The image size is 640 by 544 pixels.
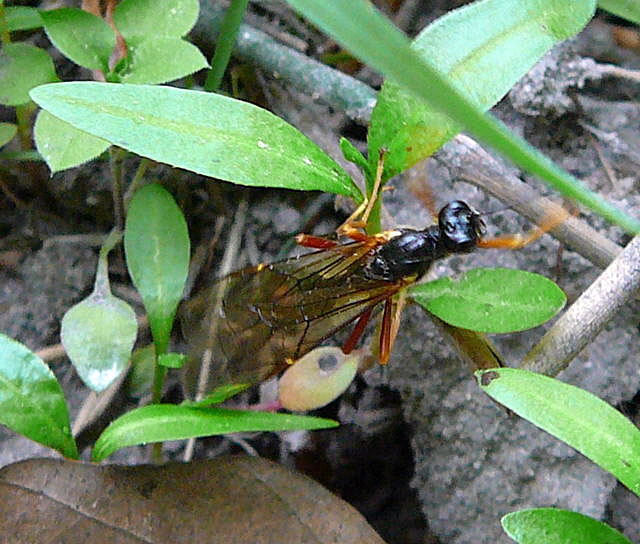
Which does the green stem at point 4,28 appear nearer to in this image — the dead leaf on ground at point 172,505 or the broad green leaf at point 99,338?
the broad green leaf at point 99,338

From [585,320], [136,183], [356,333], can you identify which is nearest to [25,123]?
[136,183]

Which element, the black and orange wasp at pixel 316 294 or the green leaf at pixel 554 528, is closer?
the green leaf at pixel 554 528

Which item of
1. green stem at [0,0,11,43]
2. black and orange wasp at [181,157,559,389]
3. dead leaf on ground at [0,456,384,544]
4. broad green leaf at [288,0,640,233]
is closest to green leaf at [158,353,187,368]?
black and orange wasp at [181,157,559,389]

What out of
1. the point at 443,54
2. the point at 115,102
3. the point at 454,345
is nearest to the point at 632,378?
the point at 454,345

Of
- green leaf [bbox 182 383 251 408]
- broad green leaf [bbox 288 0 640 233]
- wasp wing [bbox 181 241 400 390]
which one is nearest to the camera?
broad green leaf [bbox 288 0 640 233]

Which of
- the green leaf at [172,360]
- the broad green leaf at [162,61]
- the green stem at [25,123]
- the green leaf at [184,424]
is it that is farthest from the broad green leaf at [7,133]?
the green leaf at [184,424]

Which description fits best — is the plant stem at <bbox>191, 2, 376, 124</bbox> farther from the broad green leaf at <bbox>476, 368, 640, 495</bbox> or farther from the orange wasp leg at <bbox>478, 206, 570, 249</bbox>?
the broad green leaf at <bbox>476, 368, 640, 495</bbox>
